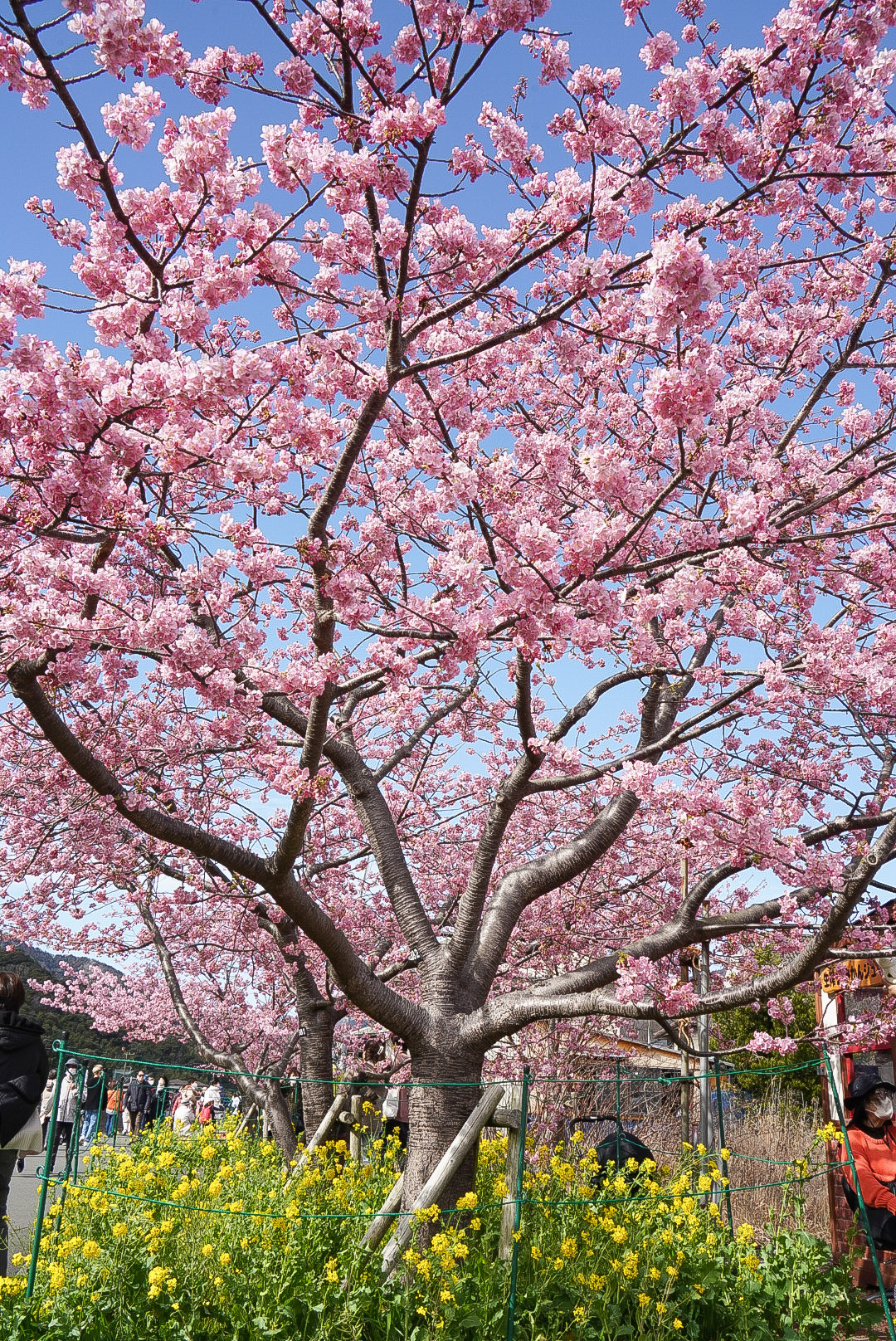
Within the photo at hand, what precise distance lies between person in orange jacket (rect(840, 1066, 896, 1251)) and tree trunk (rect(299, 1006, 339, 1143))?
4905 millimetres

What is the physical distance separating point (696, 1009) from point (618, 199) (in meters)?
4.80

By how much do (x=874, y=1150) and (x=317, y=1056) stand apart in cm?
526

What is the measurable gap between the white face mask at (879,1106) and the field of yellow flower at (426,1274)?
0.80 metres

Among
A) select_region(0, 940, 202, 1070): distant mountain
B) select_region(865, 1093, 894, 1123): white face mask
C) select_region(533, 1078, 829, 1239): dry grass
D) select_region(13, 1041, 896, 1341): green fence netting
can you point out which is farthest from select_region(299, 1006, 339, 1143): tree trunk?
select_region(0, 940, 202, 1070): distant mountain

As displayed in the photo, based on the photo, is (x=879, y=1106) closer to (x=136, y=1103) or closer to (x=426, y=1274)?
(x=426, y=1274)

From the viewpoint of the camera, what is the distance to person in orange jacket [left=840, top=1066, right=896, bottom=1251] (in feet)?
18.1

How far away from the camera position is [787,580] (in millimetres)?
6660

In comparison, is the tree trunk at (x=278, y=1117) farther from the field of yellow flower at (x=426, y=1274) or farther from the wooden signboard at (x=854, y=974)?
the wooden signboard at (x=854, y=974)

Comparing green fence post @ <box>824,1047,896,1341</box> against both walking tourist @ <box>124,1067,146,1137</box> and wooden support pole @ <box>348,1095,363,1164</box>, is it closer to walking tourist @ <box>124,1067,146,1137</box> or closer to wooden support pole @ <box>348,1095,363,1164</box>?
wooden support pole @ <box>348,1095,363,1164</box>

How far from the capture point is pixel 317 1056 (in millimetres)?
9188

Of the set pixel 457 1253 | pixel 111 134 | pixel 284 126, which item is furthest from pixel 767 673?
pixel 111 134

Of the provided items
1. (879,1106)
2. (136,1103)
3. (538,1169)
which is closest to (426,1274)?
(538,1169)

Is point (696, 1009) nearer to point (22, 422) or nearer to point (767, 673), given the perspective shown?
point (767, 673)

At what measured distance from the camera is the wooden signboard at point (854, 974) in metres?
8.41
